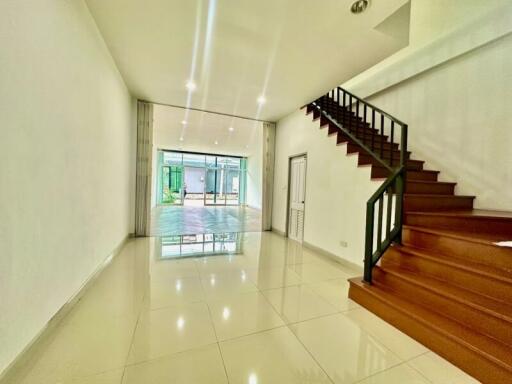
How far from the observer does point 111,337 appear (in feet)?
5.63

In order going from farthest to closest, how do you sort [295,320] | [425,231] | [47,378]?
[425,231] → [295,320] → [47,378]

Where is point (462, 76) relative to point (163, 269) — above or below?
above

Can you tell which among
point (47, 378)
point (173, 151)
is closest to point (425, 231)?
point (47, 378)

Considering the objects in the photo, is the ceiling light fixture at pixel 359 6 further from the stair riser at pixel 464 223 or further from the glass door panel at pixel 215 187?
the glass door panel at pixel 215 187

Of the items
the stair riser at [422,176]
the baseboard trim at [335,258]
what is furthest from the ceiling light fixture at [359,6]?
the baseboard trim at [335,258]

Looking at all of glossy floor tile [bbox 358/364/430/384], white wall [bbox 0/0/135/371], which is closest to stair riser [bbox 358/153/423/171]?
glossy floor tile [bbox 358/364/430/384]

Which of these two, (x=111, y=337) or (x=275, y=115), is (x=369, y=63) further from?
(x=111, y=337)

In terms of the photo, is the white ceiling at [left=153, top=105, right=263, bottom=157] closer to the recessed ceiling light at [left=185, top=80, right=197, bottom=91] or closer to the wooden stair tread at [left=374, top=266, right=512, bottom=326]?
the recessed ceiling light at [left=185, top=80, right=197, bottom=91]

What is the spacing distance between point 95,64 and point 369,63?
367cm

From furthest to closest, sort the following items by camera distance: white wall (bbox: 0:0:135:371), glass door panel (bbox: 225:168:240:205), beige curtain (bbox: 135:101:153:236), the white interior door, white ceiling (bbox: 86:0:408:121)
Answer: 1. glass door panel (bbox: 225:168:240:205)
2. the white interior door
3. beige curtain (bbox: 135:101:153:236)
4. white ceiling (bbox: 86:0:408:121)
5. white wall (bbox: 0:0:135:371)

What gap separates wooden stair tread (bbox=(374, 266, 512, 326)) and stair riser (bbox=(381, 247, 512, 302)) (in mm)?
51

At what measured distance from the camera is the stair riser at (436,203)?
2.77 m

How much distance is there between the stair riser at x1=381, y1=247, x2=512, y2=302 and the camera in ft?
5.41

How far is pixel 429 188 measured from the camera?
310cm
